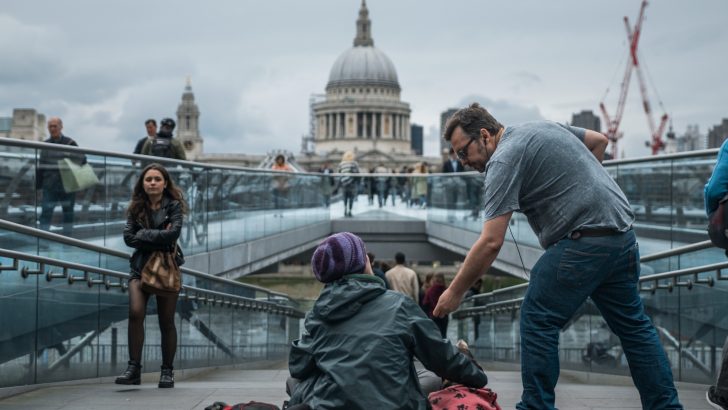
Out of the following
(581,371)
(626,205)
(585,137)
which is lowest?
(581,371)

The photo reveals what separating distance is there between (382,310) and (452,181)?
60.1ft

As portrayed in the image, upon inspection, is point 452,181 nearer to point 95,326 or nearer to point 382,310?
point 95,326

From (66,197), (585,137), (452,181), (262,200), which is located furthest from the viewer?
(452,181)

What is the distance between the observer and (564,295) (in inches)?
206

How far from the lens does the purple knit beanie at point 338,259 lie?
4.95 m

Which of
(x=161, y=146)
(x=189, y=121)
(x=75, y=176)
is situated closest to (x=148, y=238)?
(x=75, y=176)

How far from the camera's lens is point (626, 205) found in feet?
17.7

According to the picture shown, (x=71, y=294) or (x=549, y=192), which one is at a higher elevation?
(x=549, y=192)

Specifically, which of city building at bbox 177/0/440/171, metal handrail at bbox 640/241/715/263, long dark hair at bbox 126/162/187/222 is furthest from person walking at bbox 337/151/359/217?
city building at bbox 177/0/440/171

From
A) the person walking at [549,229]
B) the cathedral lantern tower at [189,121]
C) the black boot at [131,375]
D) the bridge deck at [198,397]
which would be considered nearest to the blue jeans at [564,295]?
the person walking at [549,229]

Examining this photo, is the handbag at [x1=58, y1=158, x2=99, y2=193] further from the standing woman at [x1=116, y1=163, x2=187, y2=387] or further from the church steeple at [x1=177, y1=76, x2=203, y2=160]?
the church steeple at [x1=177, y1=76, x2=203, y2=160]

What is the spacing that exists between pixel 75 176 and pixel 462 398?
19.9 ft

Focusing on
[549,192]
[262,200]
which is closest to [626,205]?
[549,192]

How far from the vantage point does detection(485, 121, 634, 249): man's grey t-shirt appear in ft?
17.0
